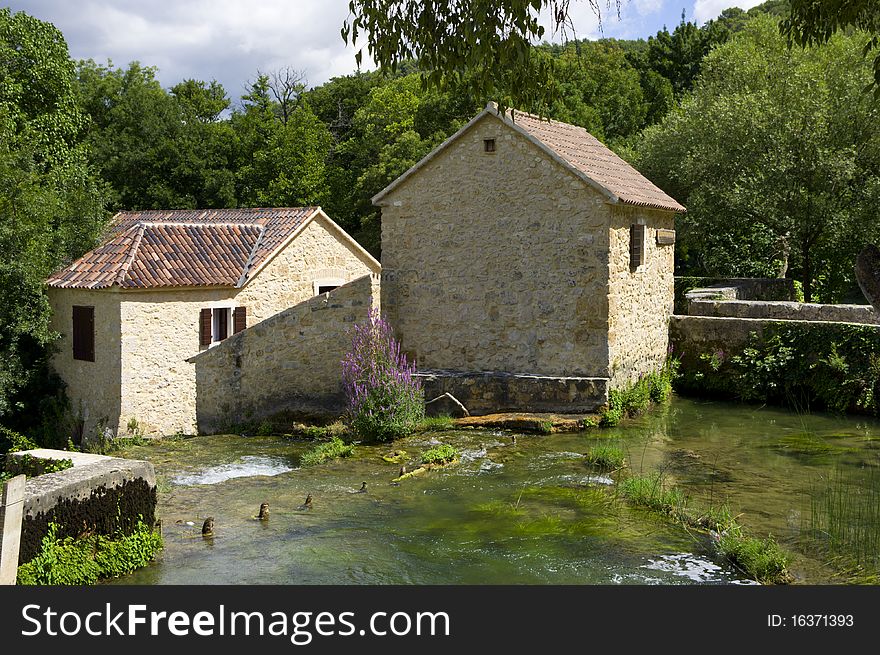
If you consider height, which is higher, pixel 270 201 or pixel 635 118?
pixel 635 118

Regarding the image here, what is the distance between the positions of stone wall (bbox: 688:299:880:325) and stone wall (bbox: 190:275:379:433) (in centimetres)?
815

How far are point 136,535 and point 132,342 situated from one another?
8002 mm

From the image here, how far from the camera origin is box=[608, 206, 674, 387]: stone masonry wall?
651 inches

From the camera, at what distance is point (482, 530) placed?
10156mm

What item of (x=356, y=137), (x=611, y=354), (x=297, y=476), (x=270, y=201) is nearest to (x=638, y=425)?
(x=611, y=354)

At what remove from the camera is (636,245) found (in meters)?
17.7

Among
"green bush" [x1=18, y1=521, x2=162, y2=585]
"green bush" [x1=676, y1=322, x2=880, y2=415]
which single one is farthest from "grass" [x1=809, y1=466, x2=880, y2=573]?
"green bush" [x1=18, y1=521, x2=162, y2=585]

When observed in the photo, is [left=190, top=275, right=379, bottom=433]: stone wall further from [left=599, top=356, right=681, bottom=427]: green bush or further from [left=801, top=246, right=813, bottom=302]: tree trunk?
[left=801, top=246, right=813, bottom=302]: tree trunk

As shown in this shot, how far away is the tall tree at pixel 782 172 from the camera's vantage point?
23.6 meters

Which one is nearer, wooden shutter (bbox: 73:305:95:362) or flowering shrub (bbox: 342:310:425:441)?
flowering shrub (bbox: 342:310:425:441)

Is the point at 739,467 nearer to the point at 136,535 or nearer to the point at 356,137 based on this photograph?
the point at 136,535

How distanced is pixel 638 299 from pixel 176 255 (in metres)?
9.32

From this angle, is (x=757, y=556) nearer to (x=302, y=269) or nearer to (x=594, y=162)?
(x=594, y=162)

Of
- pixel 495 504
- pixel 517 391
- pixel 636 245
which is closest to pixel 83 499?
pixel 495 504
